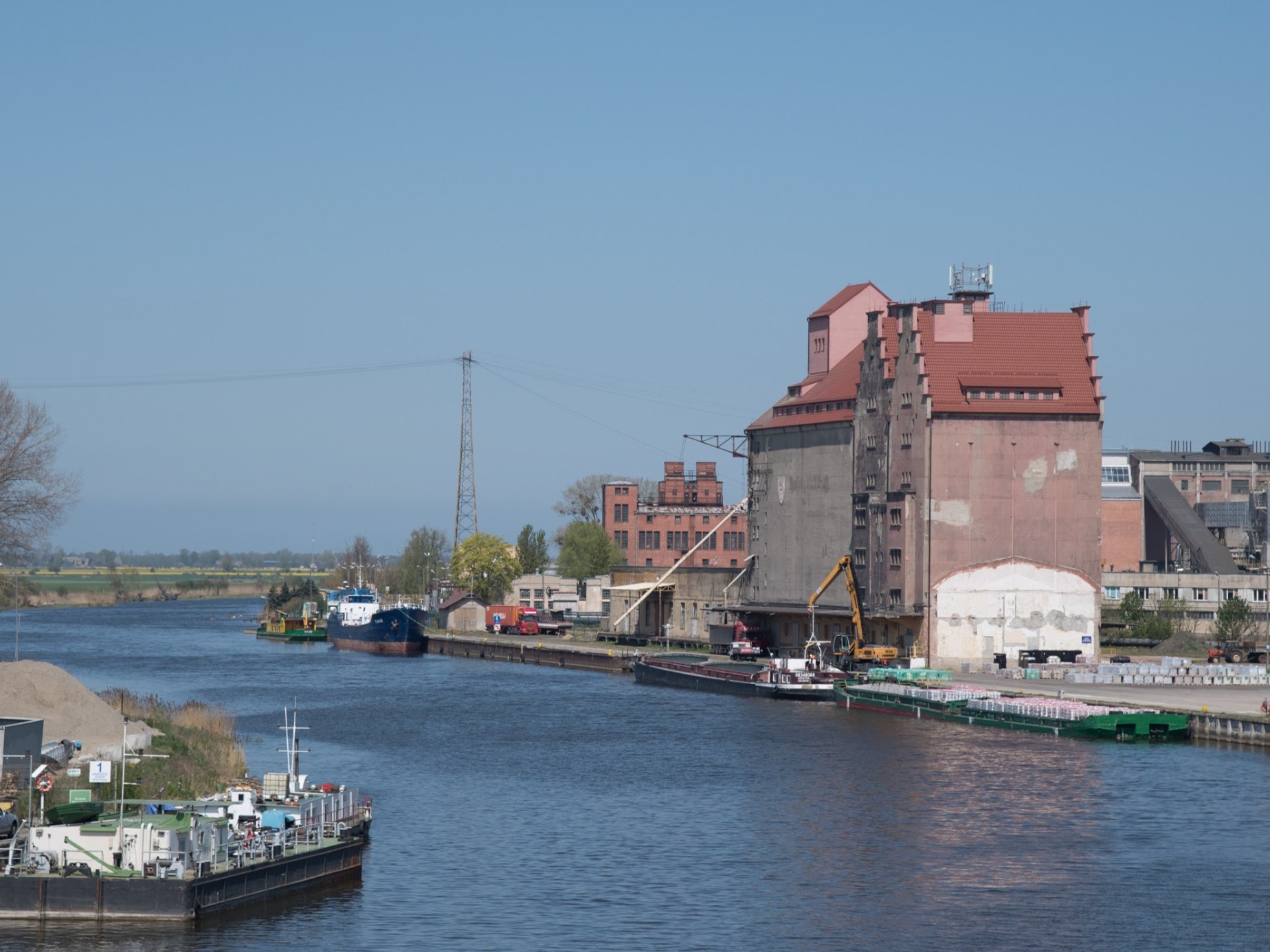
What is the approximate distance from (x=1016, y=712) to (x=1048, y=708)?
191 centimetres

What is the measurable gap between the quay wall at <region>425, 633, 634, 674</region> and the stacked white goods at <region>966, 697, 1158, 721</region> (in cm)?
4958

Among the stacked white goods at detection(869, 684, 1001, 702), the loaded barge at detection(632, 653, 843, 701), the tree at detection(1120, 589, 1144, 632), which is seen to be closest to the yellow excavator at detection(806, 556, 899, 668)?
the loaded barge at detection(632, 653, 843, 701)

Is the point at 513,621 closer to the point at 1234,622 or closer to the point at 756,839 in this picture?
the point at 1234,622

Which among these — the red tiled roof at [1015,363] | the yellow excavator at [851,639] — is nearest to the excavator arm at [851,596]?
the yellow excavator at [851,639]

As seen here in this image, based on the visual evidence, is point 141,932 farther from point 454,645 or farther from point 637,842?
point 454,645

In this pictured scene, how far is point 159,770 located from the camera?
6291 cm

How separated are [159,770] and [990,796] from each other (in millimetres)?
31239

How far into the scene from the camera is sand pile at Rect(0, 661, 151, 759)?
67875 mm

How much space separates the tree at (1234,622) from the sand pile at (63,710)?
91.2 meters

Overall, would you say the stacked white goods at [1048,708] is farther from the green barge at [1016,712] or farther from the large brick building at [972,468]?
the large brick building at [972,468]

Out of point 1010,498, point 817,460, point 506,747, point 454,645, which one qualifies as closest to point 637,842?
point 506,747

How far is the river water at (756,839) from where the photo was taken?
46.8 m

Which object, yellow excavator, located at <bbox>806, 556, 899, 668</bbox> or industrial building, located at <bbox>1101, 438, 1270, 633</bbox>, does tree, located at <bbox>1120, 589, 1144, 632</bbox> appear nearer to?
industrial building, located at <bbox>1101, 438, 1270, 633</bbox>

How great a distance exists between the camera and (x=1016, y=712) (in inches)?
3789
